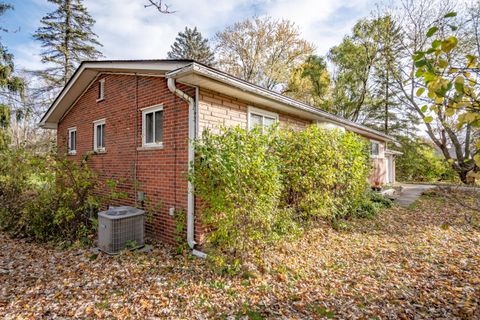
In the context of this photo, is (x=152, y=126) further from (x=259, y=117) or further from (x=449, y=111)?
(x=449, y=111)

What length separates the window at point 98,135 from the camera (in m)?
8.72

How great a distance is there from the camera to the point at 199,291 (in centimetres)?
409

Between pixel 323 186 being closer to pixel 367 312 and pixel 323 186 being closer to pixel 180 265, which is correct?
pixel 367 312

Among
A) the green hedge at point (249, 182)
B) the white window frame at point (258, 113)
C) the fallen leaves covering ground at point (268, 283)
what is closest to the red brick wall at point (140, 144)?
the green hedge at point (249, 182)

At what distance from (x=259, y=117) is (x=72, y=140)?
783 centimetres

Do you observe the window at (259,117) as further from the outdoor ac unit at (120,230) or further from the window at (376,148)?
the window at (376,148)

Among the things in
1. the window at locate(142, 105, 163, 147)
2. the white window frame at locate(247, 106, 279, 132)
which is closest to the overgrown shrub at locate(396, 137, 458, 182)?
the white window frame at locate(247, 106, 279, 132)

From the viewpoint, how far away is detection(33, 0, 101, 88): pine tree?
20609mm

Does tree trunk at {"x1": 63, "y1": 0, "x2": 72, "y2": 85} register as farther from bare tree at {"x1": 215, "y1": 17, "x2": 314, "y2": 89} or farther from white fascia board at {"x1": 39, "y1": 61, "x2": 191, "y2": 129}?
white fascia board at {"x1": 39, "y1": 61, "x2": 191, "y2": 129}

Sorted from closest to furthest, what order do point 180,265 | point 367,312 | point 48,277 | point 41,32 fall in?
point 367,312 → point 48,277 → point 180,265 → point 41,32

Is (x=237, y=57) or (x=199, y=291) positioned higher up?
(x=237, y=57)

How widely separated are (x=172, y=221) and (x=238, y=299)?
2.74m

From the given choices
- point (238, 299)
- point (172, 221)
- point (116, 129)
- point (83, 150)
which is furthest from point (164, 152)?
point (83, 150)

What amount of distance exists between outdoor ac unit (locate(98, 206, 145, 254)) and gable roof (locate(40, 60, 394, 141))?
10.3 feet
